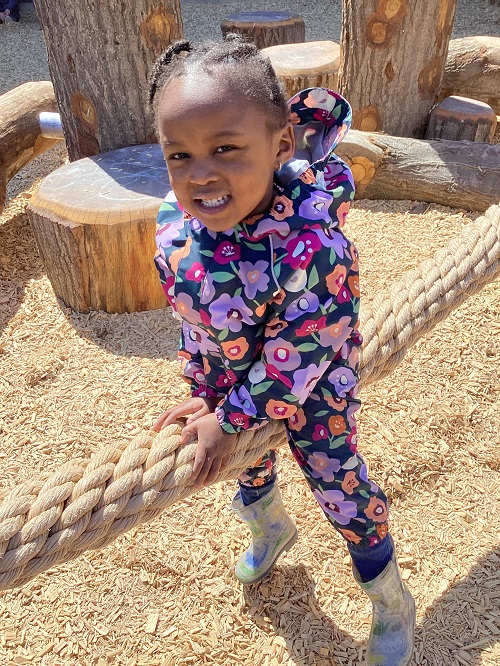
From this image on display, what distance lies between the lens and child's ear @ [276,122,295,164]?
4.35ft

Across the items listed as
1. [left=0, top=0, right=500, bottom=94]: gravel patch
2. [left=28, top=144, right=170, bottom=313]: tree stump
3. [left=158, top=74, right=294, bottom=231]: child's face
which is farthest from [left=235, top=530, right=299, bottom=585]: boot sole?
[left=0, top=0, right=500, bottom=94]: gravel patch

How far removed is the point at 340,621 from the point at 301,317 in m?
1.23

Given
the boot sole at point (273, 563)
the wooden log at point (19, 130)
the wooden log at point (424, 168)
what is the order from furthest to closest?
the wooden log at point (19, 130)
the wooden log at point (424, 168)
the boot sole at point (273, 563)

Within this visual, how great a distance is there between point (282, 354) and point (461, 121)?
12.4 ft

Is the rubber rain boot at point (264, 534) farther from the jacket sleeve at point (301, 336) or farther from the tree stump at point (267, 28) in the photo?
the tree stump at point (267, 28)

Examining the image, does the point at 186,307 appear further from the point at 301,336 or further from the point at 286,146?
the point at 286,146

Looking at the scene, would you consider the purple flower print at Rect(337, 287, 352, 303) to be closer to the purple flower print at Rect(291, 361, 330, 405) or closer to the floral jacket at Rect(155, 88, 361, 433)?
the floral jacket at Rect(155, 88, 361, 433)

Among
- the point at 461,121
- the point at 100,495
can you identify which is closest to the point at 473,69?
the point at 461,121

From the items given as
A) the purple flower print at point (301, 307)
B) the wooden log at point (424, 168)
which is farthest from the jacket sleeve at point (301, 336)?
the wooden log at point (424, 168)

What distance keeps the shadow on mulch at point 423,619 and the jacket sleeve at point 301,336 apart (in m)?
0.97

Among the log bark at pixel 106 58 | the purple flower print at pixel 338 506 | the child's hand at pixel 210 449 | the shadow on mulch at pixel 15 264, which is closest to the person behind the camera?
the child's hand at pixel 210 449

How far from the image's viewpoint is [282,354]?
4.30 feet

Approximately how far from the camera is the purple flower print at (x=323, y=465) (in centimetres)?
153

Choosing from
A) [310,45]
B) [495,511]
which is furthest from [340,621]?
[310,45]
